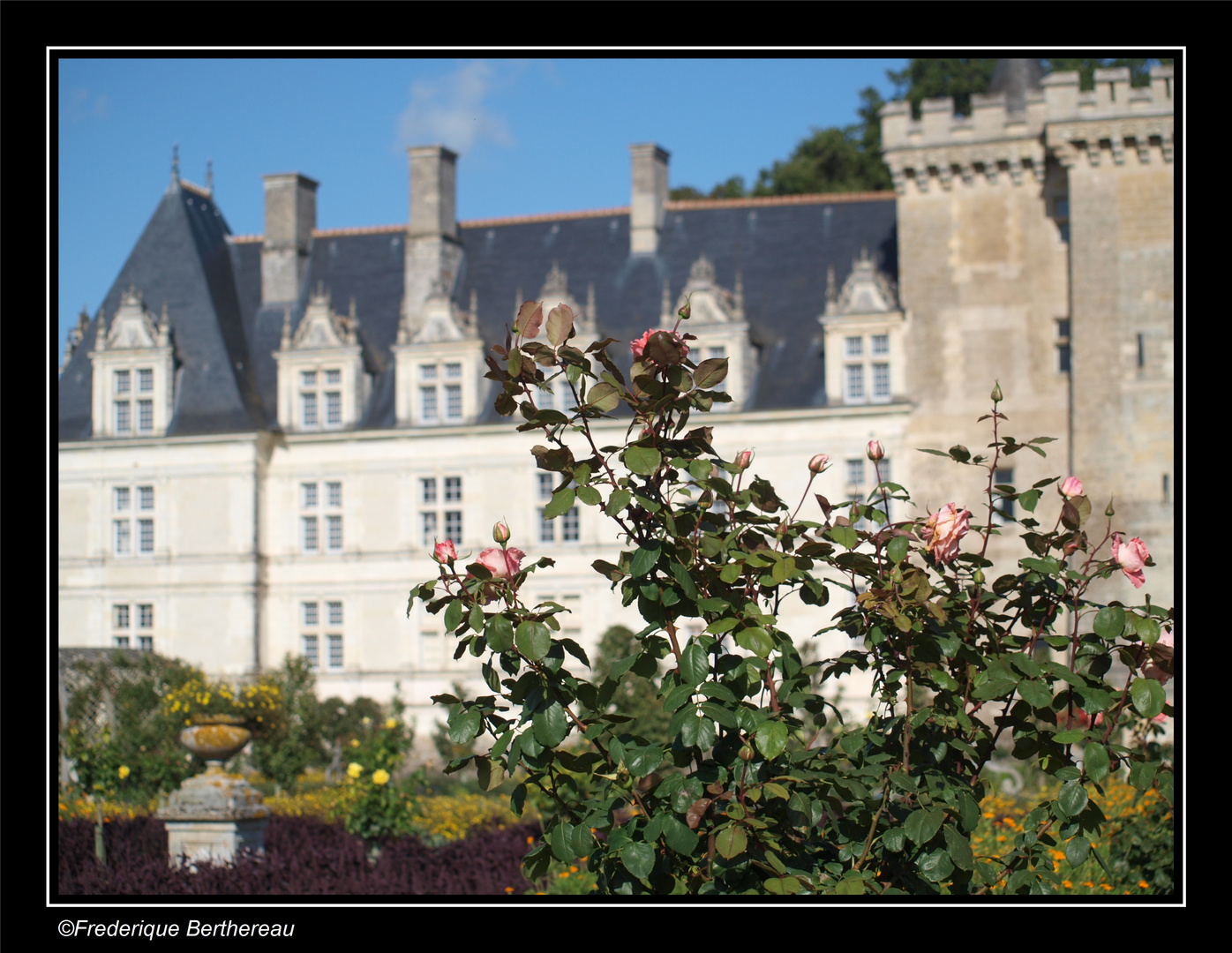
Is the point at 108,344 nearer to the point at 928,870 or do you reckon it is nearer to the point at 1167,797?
the point at 1167,797

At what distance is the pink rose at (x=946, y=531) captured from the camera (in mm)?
4734

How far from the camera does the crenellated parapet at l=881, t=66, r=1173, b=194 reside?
26609 millimetres

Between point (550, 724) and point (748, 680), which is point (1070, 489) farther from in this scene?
point (550, 724)

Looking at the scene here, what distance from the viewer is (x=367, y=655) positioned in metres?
29.5

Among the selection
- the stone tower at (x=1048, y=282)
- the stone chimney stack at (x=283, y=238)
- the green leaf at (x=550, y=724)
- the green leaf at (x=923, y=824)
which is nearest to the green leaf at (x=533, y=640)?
the green leaf at (x=550, y=724)

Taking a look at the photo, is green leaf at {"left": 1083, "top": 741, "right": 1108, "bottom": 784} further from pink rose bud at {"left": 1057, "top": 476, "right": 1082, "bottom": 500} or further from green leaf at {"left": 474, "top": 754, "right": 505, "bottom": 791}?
green leaf at {"left": 474, "top": 754, "right": 505, "bottom": 791}

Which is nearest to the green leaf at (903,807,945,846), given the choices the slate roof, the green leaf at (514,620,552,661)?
the green leaf at (514,620,552,661)

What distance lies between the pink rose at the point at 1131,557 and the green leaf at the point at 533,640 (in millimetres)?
1815

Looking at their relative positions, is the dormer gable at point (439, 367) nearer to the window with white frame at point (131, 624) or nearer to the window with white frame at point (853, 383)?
the window with white frame at point (131, 624)

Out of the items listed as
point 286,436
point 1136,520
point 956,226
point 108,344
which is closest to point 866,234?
point 956,226

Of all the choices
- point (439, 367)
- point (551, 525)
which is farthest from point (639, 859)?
point (439, 367)

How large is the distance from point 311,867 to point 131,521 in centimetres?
2112
